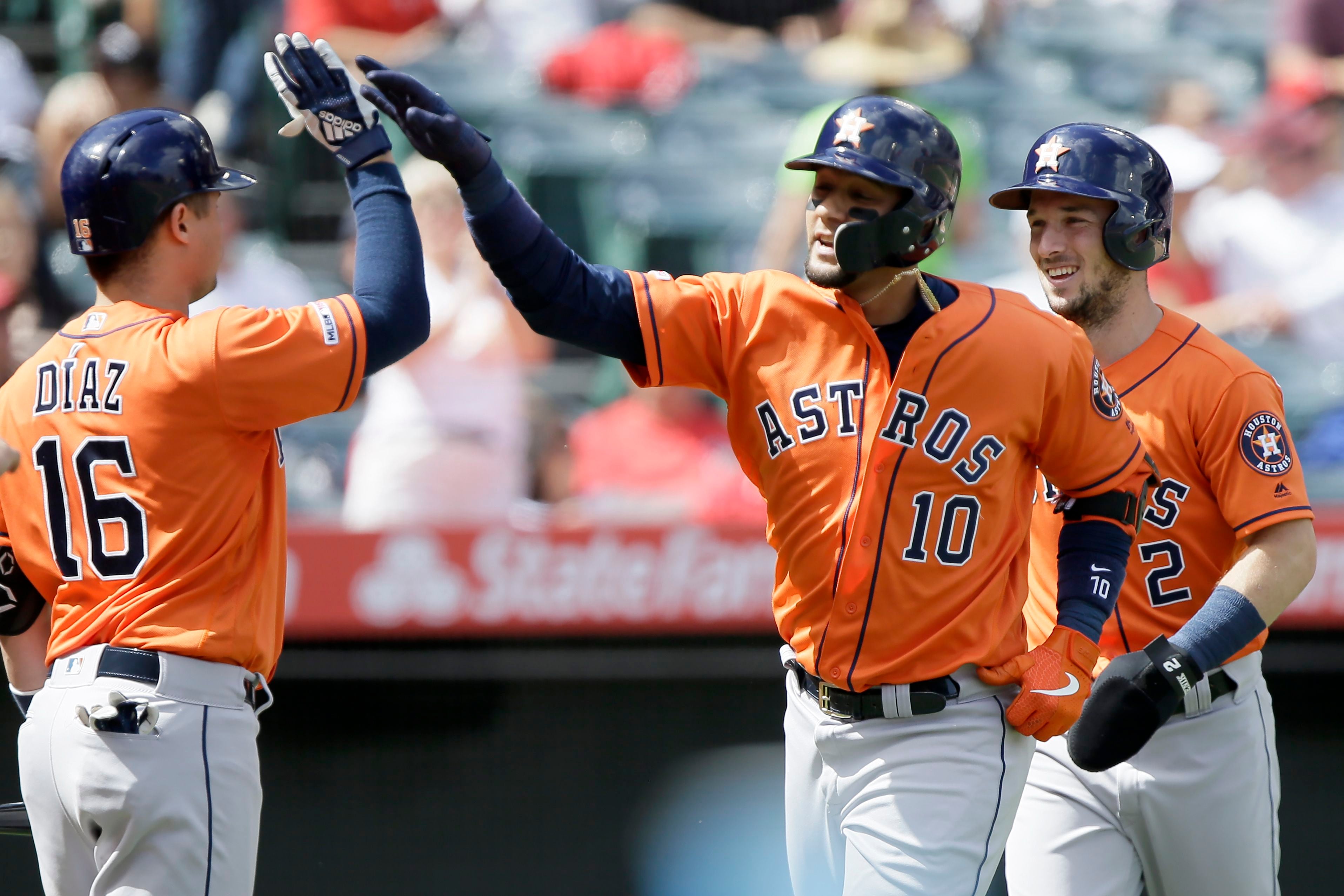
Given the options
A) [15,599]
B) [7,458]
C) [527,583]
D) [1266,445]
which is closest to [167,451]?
[7,458]

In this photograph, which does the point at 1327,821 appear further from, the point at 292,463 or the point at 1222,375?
the point at 292,463

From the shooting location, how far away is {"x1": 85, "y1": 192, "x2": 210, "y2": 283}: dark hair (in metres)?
2.34

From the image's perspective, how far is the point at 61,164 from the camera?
18.1 ft

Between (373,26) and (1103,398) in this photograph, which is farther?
(373,26)

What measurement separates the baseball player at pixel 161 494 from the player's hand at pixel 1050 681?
3.89 feet

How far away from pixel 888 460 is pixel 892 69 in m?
4.18

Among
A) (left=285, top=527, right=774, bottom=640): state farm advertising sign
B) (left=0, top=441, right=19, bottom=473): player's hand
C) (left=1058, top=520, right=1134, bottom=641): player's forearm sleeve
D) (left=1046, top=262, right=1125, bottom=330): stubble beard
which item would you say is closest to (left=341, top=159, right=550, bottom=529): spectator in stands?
(left=285, top=527, right=774, bottom=640): state farm advertising sign

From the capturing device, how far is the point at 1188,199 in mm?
5609

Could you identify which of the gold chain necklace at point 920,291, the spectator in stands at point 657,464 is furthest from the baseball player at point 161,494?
the spectator in stands at point 657,464

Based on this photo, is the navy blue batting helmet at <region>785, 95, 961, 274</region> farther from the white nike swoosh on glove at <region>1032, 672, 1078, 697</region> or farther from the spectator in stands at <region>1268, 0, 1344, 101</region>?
the spectator in stands at <region>1268, 0, 1344, 101</region>

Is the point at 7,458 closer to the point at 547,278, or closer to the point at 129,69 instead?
the point at 547,278

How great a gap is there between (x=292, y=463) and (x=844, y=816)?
3379 millimetres

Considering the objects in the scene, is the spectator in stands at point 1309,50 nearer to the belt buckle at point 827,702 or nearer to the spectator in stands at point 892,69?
the spectator in stands at point 892,69

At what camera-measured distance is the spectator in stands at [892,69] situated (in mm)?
5727
